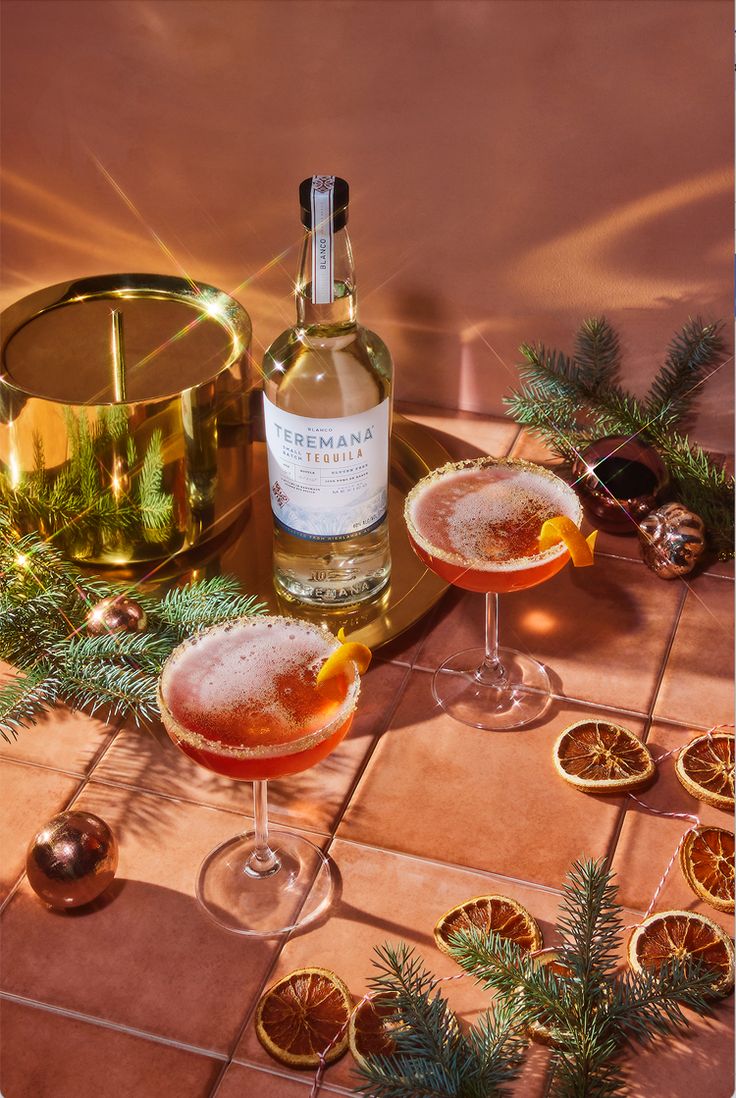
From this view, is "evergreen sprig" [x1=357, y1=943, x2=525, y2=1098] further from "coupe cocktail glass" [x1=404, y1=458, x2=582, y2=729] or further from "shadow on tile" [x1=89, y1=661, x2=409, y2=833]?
"coupe cocktail glass" [x1=404, y1=458, x2=582, y2=729]

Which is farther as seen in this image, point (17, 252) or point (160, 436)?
point (17, 252)

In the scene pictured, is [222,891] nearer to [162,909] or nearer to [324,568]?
[162,909]

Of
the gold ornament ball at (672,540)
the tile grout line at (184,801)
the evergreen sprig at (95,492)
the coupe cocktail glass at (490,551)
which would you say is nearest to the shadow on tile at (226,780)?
the tile grout line at (184,801)

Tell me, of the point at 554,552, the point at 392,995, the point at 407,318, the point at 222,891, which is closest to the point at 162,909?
the point at 222,891

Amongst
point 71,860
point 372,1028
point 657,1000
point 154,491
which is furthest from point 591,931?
point 154,491

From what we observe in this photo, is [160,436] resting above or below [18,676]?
above

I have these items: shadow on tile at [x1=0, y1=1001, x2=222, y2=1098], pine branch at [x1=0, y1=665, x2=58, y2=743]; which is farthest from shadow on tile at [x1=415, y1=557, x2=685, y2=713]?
shadow on tile at [x1=0, y1=1001, x2=222, y2=1098]

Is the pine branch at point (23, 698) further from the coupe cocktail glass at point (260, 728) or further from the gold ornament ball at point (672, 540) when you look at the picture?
the gold ornament ball at point (672, 540)
